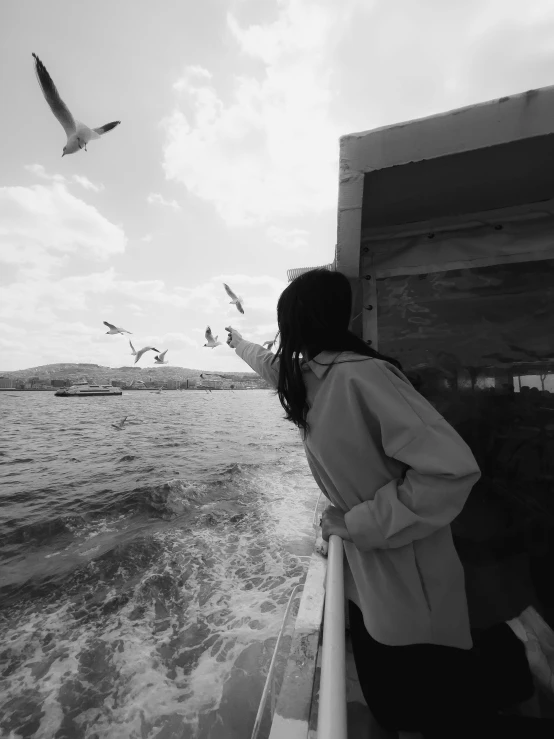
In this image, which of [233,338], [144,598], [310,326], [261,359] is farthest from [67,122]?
[144,598]

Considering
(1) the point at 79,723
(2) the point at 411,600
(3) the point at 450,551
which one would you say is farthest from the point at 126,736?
(3) the point at 450,551

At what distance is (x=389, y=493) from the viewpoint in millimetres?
1030

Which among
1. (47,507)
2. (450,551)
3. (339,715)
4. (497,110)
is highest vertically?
(497,110)

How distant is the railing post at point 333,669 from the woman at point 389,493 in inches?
5.0

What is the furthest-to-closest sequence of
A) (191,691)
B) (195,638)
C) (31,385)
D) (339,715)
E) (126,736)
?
(31,385) < (195,638) < (191,691) < (126,736) < (339,715)

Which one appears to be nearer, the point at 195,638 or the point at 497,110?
the point at 497,110

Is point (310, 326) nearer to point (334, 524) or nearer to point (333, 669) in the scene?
point (334, 524)

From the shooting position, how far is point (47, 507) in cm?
844

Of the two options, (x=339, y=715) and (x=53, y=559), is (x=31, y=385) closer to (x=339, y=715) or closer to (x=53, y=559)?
(x=53, y=559)

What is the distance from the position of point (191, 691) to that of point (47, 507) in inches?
286

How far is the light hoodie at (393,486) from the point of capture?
3.22ft

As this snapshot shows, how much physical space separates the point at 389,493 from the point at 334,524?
1.04 feet

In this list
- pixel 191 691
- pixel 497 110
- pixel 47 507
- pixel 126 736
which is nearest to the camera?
pixel 497 110

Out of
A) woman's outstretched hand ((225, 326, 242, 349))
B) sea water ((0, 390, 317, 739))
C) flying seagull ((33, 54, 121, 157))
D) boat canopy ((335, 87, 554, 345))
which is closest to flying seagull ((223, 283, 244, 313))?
flying seagull ((33, 54, 121, 157))
